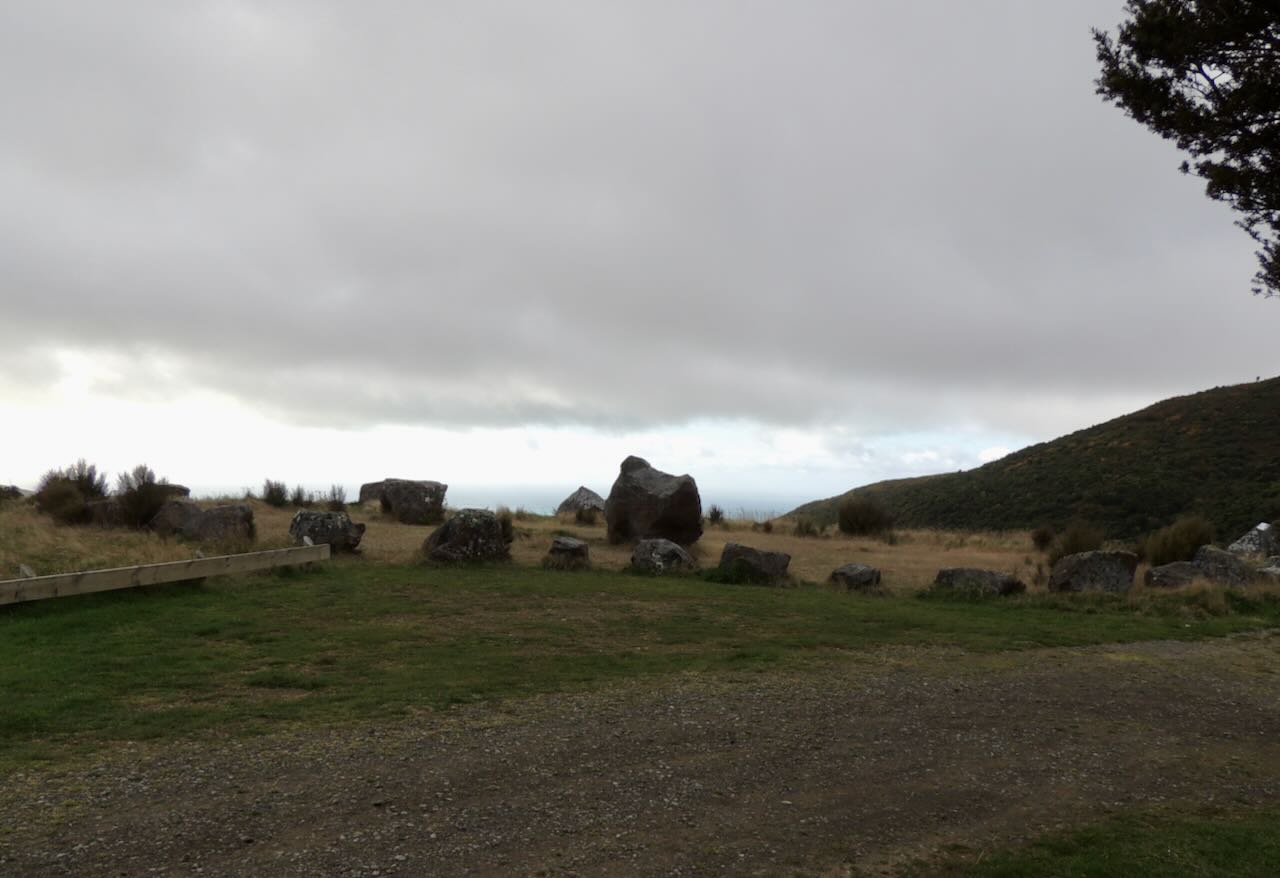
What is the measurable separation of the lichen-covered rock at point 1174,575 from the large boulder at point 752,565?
21.9ft

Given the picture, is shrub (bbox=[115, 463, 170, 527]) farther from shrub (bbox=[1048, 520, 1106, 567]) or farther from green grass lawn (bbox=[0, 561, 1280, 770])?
shrub (bbox=[1048, 520, 1106, 567])

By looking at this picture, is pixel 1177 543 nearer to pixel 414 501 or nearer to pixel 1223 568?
pixel 1223 568

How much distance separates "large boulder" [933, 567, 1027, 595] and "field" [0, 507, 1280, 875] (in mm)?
3046

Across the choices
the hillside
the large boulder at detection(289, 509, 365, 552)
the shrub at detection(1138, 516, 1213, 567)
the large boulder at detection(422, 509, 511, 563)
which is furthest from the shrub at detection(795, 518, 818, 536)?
the hillside

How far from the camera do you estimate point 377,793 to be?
506 cm

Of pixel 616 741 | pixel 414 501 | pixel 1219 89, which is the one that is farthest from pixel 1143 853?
pixel 414 501

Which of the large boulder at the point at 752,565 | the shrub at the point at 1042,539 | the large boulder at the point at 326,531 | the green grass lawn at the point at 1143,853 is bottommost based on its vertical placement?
the green grass lawn at the point at 1143,853

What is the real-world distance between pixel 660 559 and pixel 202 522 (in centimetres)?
943

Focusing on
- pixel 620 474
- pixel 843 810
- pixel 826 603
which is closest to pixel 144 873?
pixel 843 810

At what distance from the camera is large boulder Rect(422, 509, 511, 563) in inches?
675

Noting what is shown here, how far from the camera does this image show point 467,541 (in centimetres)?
1733

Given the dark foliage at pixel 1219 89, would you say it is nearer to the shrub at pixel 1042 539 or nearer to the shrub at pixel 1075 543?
the shrub at pixel 1075 543

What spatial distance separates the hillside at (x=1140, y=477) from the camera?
4369 centimetres

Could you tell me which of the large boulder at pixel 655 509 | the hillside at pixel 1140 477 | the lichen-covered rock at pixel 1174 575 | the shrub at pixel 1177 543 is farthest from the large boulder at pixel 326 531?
the hillside at pixel 1140 477
